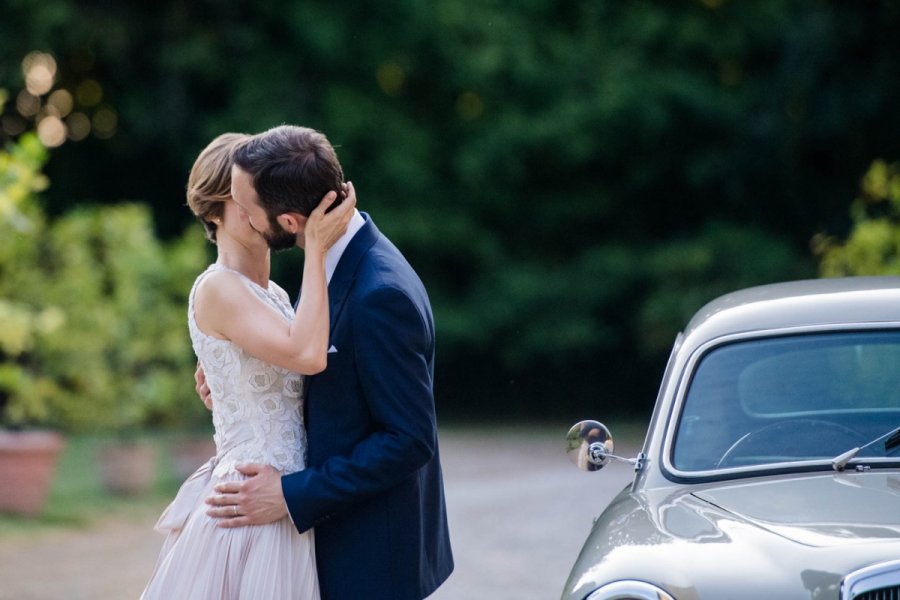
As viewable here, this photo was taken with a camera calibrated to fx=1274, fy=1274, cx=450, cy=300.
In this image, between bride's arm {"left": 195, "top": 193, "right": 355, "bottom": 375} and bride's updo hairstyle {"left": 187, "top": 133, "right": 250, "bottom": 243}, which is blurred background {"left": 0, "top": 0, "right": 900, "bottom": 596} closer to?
bride's updo hairstyle {"left": 187, "top": 133, "right": 250, "bottom": 243}

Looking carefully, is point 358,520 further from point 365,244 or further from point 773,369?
point 773,369

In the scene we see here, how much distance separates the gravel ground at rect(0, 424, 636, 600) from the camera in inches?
338

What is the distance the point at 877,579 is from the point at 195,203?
2.08 meters

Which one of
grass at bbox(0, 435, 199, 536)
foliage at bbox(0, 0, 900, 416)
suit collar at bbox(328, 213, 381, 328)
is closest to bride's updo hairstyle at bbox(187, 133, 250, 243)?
suit collar at bbox(328, 213, 381, 328)

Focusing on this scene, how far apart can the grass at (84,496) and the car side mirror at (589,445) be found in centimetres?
736

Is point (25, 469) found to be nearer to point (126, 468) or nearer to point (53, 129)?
point (126, 468)

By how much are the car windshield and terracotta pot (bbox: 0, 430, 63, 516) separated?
788 cm

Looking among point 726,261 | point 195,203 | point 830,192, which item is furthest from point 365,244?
point 830,192

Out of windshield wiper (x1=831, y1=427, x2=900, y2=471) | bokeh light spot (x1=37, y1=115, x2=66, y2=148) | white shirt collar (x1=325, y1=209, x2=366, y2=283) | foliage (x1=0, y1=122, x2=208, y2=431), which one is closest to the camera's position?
white shirt collar (x1=325, y1=209, x2=366, y2=283)

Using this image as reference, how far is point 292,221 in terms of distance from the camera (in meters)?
3.31

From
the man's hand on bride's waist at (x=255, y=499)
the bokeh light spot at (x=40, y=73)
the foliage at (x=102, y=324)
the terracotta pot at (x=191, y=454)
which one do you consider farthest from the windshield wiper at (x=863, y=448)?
the bokeh light spot at (x=40, y=73)

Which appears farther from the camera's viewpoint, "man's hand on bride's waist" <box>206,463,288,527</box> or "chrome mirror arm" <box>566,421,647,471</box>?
"chrome mirror arm" <box>566,421,647,471</box>

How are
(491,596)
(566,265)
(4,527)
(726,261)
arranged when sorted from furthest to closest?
(566,265) → (726,261) → (4,527) → (491,596)

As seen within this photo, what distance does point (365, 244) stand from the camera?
3486 mm
